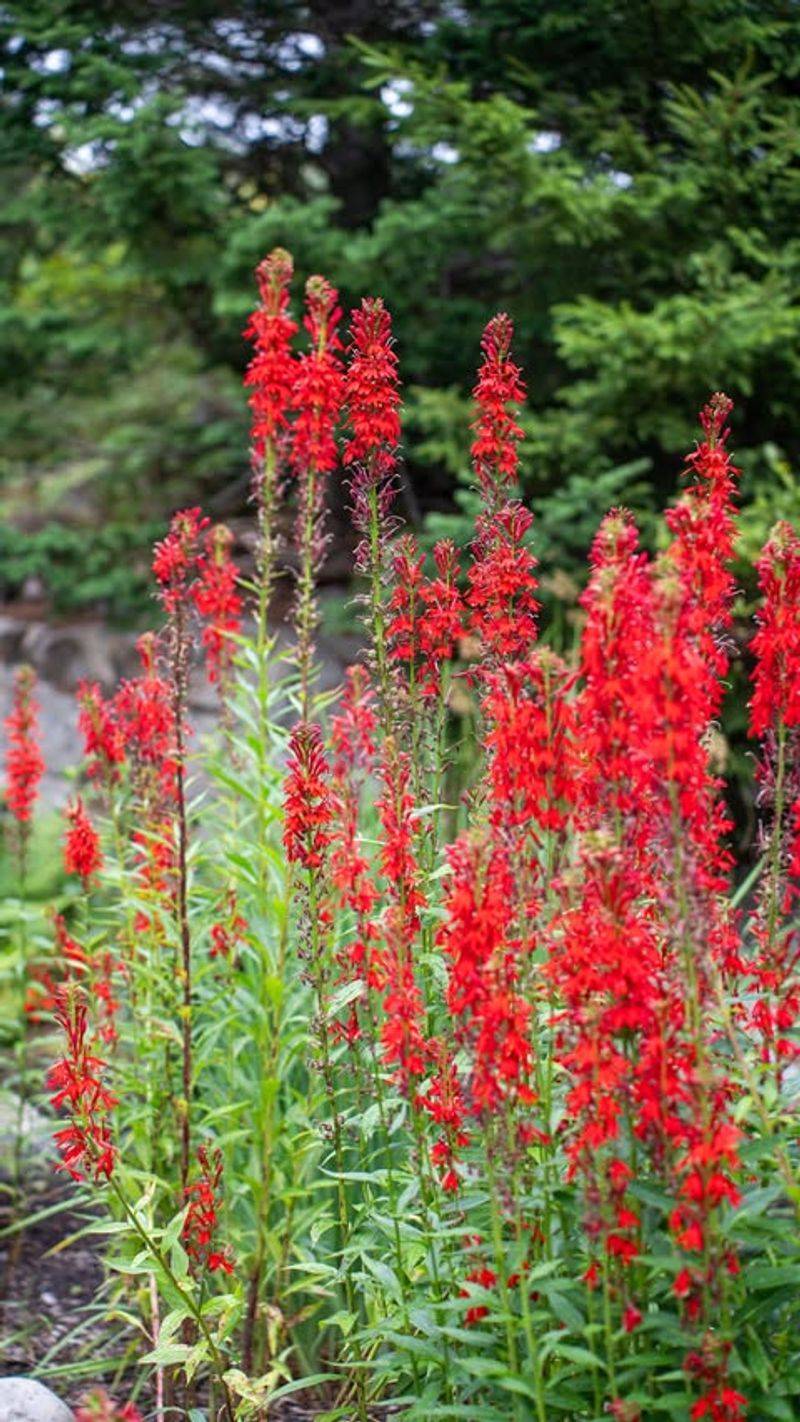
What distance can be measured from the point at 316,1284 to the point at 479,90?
7.05m

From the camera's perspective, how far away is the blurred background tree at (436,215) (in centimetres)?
714

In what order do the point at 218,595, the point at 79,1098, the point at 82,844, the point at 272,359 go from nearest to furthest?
the point at 79,1098 → the point at 272,359 → the point at 82,844 → the point at 218,595

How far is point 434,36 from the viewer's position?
800cm

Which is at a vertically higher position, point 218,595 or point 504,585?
point 504,585

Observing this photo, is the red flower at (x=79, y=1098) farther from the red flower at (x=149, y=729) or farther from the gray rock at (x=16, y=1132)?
the gray rock at (x=16, y=1132)

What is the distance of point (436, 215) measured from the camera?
754cm

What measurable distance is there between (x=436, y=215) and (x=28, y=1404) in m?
6.06

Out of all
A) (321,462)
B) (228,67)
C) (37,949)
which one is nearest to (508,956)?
(321,462)

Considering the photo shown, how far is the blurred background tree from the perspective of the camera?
7.14m

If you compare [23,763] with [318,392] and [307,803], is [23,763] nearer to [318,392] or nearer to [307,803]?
[318,392]

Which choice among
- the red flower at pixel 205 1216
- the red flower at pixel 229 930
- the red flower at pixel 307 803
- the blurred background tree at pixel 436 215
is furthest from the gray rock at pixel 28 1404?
the blurred background tree at pixel 436 215

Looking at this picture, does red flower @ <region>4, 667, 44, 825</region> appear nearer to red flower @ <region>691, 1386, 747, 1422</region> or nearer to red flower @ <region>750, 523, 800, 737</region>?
red flower @ <region>750, 523, 800, 737</region>

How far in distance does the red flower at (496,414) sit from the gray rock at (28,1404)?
6.83ft

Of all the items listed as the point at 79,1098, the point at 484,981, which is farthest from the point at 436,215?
the point at 484,981
